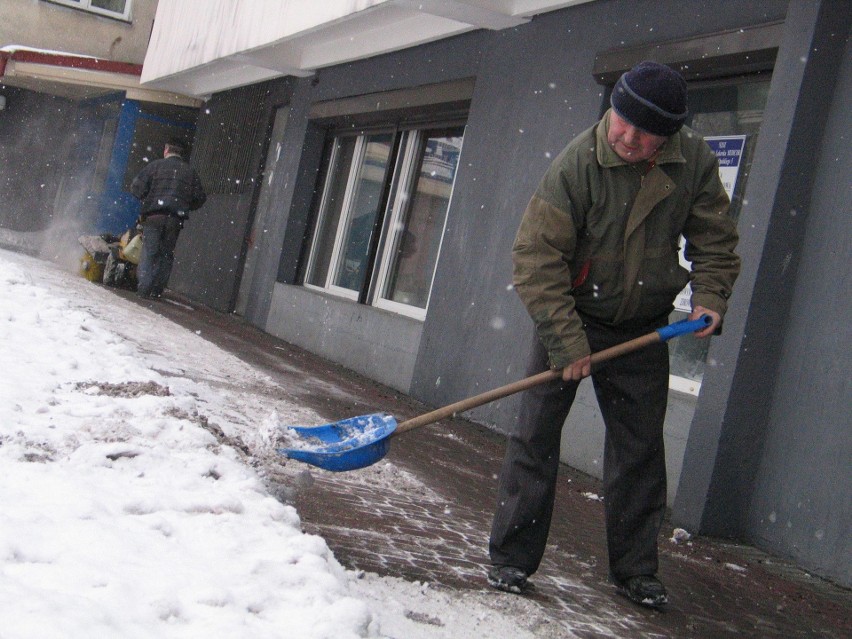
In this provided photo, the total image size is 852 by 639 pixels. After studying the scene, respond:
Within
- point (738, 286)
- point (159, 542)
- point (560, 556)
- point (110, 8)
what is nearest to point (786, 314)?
point (738, 286)

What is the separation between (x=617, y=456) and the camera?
417 centimetres

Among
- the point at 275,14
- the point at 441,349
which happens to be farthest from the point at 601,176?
the point at 275,14

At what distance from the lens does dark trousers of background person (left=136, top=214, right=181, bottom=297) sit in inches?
568

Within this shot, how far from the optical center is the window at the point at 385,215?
35.4ft

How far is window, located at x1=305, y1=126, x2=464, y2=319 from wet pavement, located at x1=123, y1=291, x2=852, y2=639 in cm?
399

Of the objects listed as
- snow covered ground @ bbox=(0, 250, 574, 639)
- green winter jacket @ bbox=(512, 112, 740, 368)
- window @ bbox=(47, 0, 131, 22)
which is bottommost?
snow covered ground @ bbox=(0, 250, 574, 639)

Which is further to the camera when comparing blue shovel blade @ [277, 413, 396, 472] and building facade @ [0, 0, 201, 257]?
building facade @ [0, 0, 201, 257]

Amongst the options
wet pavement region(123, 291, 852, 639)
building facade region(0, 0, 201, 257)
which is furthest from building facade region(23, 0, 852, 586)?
building facade region(0, 0, 201, 257)

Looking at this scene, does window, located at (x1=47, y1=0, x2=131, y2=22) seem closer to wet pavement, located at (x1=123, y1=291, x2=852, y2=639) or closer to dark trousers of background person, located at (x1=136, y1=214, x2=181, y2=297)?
dark trousers of background person, located at (x1=136, y1=214, x2=181, y2=297)

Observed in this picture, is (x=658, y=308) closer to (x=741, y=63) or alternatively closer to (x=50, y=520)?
(x=50, y=520)

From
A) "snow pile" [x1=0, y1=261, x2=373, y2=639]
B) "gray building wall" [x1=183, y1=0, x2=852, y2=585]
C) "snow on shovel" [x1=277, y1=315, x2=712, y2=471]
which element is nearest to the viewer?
"snow pile" [x1=0, y1=261, x2=373, y2=639]

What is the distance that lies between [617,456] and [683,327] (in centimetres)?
60

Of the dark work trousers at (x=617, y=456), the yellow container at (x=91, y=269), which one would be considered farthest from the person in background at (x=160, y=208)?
the dark work trousers at (x=617, y=456)

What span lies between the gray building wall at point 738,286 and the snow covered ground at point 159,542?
2383 mm
